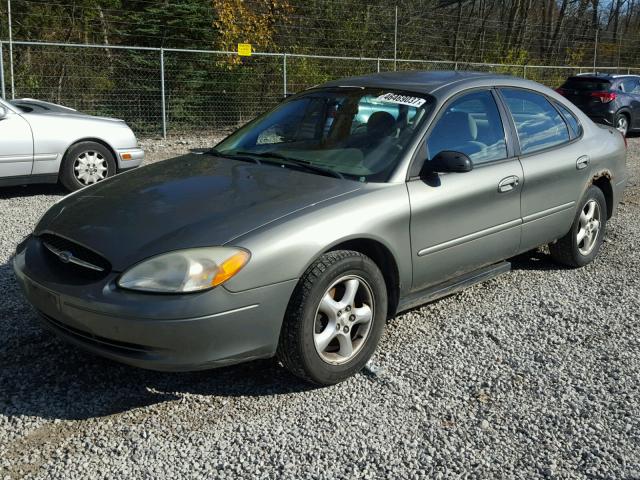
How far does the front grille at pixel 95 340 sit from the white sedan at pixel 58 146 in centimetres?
488

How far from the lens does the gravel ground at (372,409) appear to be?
271 centimetres

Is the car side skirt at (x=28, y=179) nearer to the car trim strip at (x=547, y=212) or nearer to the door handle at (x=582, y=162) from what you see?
the car trim strip at (x=547, y=212)

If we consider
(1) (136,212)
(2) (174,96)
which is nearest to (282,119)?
(1) (136,212)

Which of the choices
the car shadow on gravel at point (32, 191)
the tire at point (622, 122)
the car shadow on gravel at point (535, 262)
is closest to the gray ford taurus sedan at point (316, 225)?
the car shadow on gravel at point (535, 262)

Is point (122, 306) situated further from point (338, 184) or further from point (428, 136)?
point (428, 136)

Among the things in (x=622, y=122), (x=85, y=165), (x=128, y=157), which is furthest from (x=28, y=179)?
(x=622, y=122)

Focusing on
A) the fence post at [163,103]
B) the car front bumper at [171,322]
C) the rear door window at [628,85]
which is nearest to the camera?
the car front bumper at [171,322]

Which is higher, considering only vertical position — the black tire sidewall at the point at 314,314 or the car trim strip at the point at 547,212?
the car trim strip at the point at 547,212

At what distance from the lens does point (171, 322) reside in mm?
2803

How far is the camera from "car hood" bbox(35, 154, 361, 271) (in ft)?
9.89

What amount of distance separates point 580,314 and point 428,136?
1635 mm

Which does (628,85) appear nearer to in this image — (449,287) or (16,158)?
(16,158)

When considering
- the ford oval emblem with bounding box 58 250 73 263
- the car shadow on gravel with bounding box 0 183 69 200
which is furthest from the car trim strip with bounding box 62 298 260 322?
the car shadow on gravel with bounding box 0 183 69 200

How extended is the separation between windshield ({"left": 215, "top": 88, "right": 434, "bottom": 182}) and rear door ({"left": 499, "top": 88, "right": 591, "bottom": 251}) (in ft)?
3.16
